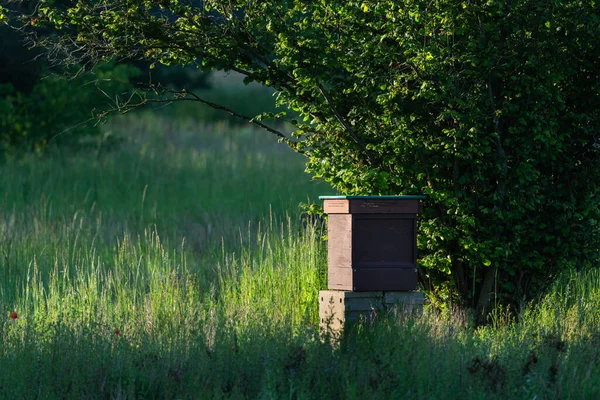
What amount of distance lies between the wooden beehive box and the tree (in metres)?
0.62

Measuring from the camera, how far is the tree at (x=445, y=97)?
7352 mm

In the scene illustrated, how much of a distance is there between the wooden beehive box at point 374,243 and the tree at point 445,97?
2.05 ft

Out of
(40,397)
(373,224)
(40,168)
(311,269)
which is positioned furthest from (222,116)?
(40,397)

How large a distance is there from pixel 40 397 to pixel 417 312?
3188 mm

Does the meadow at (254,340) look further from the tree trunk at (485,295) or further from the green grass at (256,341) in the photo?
the tree trunk at (485,295)

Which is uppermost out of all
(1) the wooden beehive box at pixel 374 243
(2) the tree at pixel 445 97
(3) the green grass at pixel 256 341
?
(2) the tree at pixel 445 97

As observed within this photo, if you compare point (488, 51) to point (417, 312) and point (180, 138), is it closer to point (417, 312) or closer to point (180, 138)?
point (417, 312)

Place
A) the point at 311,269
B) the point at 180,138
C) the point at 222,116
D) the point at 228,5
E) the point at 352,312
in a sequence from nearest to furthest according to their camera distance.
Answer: the point at 352,312
the point at 228,5
the point at 311,269
the point at 180,138
the point at 222,116

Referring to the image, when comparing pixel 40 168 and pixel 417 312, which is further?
pixel 40 168

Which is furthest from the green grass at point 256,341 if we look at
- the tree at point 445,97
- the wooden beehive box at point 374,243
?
the tree at point 445,97

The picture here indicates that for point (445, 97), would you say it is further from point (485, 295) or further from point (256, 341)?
point (256, 341)

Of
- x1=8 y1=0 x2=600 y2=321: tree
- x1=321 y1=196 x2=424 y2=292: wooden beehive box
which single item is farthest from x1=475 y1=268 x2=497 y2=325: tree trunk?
x1=321 y1=196 x2=424 y2=292: wooden beehive box

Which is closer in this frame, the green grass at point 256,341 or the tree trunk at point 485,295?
the green grass at point 256,341

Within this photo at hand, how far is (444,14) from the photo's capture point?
23.7 ft
